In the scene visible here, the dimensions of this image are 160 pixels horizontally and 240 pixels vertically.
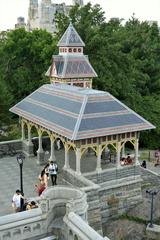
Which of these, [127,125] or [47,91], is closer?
[127,125]

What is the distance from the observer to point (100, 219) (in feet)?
54.9

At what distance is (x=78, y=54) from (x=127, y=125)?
1213 cm

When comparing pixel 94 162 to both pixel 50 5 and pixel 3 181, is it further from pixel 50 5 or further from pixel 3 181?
pixel 50 5

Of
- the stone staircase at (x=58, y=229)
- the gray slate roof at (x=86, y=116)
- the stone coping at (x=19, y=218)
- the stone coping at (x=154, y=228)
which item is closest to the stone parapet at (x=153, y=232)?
the stone coping at (x=154, y=228)

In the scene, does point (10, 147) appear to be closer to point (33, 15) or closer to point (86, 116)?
point (86, 116)

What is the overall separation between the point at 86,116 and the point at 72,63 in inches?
449

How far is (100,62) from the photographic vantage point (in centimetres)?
3098

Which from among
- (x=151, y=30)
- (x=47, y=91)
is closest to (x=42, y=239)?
(x=47, y=91)

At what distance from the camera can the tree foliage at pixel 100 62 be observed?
102 ft

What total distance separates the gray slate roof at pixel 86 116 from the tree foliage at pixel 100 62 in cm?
701

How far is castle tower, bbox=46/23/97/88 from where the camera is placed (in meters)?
27.5

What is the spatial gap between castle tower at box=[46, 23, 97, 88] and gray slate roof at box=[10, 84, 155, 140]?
22.4 feet

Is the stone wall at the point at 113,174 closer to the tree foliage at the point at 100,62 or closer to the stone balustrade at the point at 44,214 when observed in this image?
the stone balustrade at the point at 44,214

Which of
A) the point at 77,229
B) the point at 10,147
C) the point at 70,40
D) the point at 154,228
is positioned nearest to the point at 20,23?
the point at 70,40
